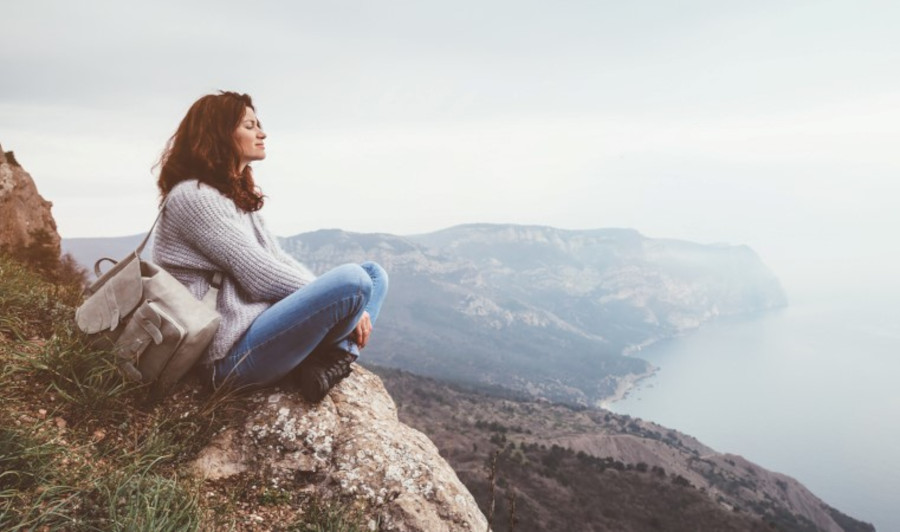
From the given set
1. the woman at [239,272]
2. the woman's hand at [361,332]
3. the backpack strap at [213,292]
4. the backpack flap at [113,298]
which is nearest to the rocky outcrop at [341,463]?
the woman at [239,272]

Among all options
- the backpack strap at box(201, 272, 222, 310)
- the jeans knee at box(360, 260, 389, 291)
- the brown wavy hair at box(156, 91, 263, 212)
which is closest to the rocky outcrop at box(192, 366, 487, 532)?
the backpack strap at box(201, 272, 222, 310)

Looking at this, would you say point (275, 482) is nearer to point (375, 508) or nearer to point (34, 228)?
point (375, 508)

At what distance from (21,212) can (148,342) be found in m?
7.54

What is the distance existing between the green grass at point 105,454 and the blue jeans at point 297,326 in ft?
0.77

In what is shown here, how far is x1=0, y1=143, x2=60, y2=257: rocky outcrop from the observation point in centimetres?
699

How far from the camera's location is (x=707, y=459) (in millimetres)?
92125

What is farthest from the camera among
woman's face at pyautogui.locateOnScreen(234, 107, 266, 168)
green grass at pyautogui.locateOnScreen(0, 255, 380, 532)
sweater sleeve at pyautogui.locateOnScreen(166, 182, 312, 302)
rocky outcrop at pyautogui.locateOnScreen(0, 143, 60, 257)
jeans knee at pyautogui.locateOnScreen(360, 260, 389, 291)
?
rocky outcrop at pyautogui.locateOnScreen(0, 143, 60, 257)

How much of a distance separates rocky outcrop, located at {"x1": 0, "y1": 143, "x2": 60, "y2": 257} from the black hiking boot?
6389mm

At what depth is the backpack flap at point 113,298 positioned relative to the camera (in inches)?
90.2

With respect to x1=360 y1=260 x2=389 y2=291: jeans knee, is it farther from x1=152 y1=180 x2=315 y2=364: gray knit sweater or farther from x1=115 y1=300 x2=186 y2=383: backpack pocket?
x1=115 y1=300 x2=186 y2=383: backpack pocket

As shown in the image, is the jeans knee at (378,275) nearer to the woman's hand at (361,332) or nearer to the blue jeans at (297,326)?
the woman's hand at (361,332)

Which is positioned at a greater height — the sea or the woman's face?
the woman's face

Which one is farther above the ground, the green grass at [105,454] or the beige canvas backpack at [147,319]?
the beige canvas backpack at [147,319]

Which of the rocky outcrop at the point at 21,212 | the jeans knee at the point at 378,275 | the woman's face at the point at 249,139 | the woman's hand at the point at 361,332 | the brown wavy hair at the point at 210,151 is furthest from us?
the rocky outcrop at the point at 21,212
